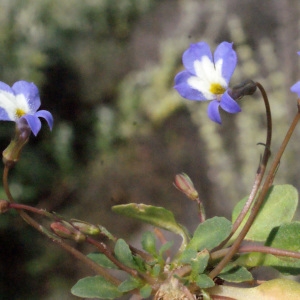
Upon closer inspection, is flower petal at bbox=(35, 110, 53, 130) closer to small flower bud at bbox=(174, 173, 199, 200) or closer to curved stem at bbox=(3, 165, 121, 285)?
curved stem at bbox=(3, 165, 121, 285)

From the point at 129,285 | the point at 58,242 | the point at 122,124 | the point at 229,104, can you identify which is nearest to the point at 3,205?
the point at 58,242

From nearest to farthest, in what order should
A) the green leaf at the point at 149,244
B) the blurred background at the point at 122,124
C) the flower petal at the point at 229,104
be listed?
the flower petal at the point at 229,104 < the green leaf at the point at 149,244 < the blurred background at the point at 122,124

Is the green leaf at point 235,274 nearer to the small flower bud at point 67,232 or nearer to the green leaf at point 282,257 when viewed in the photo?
the green leaf at point 282,257

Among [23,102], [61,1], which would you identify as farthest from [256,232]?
[61,1]

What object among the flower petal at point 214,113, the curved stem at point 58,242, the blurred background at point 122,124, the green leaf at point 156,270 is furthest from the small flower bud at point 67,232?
the blurred background at point 122,124

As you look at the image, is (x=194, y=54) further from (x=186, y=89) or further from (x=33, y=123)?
(x=33, y=123)

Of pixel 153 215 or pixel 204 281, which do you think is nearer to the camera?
pixel 204 281
